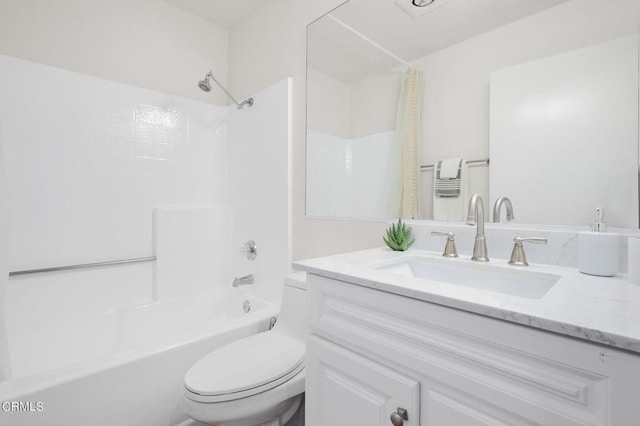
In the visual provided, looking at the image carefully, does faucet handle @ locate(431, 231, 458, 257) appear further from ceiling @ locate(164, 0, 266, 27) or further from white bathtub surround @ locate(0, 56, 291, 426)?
ceiling @ locate(164, 0, 266, 27)

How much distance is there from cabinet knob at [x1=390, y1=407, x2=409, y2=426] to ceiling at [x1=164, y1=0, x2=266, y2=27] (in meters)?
2.26

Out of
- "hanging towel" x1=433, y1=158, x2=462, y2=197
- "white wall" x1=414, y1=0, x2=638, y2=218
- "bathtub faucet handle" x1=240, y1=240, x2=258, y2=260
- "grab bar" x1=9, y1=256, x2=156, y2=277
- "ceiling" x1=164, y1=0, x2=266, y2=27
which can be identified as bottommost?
"grab bar" x1=9, y1=256, x2=156, y2=277

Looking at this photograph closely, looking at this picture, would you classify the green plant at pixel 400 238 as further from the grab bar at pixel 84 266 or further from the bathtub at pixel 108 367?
the grab bar at pixel 84 266

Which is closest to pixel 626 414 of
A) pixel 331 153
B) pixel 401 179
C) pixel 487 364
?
pixel 487 364

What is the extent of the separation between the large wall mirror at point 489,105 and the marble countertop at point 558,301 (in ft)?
0.94

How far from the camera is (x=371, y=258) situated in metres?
1.00

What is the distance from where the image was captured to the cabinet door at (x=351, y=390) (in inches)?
25.5

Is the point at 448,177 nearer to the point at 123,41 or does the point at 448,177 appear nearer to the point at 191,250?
the point at 191,250

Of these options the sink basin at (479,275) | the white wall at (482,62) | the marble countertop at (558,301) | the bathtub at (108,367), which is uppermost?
the white wall at (482,62)

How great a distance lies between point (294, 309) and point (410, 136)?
89 cm

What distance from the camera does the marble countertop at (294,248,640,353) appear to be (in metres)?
0.43

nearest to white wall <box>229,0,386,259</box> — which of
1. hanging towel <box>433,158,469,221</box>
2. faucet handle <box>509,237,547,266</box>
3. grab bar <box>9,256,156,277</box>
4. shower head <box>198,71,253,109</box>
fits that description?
shower head <box>198,71,253,109</box>

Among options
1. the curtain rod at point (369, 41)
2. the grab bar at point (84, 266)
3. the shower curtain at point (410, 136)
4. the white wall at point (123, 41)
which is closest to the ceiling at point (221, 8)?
the white wall at point (123, 41)

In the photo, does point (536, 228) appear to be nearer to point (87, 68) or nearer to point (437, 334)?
point (437, 334)
